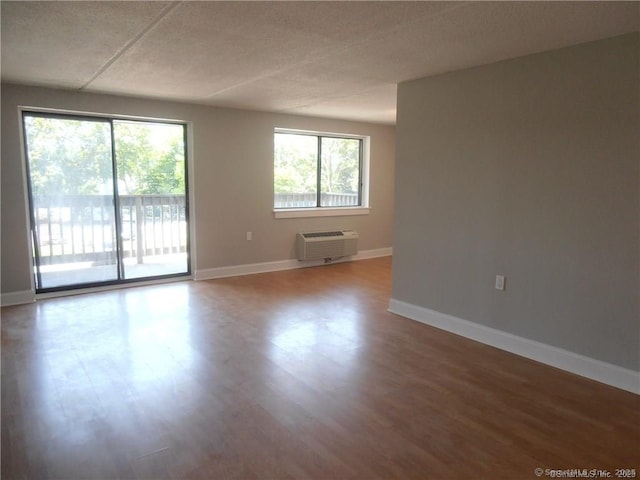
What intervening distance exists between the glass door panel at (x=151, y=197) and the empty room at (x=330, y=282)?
1.1 inches

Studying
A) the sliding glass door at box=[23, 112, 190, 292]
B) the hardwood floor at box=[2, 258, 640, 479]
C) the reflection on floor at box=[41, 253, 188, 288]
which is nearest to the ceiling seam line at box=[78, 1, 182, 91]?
the sliding glass door at box=[23, 112, 190, 292]

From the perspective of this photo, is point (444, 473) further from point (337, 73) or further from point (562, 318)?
point (337, 73)

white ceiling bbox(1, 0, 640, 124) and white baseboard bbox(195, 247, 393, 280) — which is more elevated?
white ceiling bbox(1, 0, 640, 124)

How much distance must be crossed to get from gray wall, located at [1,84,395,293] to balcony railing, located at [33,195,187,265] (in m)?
0.26

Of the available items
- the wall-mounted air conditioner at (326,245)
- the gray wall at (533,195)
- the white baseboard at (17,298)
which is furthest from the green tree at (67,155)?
the gray wall at (533,195)

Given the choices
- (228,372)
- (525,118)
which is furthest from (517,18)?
(228,372)

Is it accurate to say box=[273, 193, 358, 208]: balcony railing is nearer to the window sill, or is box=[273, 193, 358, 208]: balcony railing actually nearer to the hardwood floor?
the window sill

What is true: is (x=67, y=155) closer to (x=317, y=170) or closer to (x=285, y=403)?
(x=317, y=170)

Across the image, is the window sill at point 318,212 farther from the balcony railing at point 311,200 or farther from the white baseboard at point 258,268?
the white baseboard at point 258,268

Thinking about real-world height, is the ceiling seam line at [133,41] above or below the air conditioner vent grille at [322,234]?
above

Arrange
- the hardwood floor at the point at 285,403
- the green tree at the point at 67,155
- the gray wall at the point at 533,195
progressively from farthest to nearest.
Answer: the green tree at the point at 67,155 → the gray wall at the point at 533,195 → the hardwood floor at the point at 285,403

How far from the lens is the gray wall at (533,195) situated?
8.84 ft

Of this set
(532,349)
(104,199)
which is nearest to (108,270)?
(104,199)

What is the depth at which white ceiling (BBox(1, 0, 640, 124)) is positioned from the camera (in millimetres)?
2273
